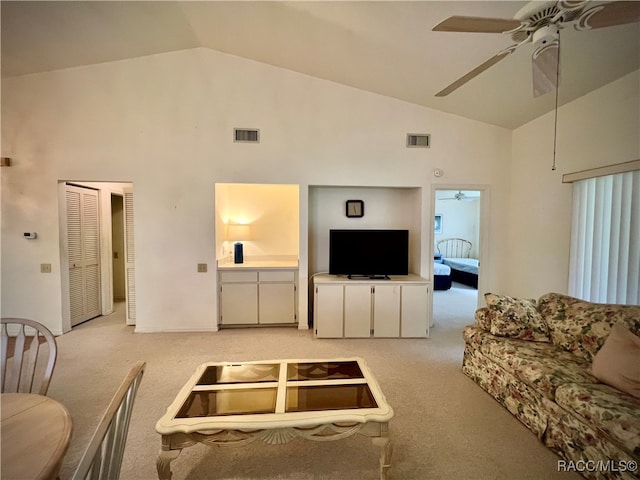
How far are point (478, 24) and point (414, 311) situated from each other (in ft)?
10.5

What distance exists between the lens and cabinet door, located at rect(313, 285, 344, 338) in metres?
3.86

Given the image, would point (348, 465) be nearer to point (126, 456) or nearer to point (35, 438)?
point (126, 456)

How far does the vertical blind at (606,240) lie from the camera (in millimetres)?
2664

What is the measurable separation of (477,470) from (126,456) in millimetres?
2257

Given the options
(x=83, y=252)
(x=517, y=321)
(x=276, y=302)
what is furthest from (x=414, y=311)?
(x=83, y=252)

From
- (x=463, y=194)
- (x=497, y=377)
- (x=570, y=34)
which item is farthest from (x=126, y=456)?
(x=463, y=194)

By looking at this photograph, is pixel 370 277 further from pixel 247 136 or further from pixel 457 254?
pixel 457 254

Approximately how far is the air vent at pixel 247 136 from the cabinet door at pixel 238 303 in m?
2.08

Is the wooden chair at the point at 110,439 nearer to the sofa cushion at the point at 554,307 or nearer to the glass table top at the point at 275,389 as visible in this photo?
the glass table top at the point at 275,389

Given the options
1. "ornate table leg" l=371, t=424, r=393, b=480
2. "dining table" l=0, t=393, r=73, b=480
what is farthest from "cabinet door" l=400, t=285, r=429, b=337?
"dining table" l=0, t=393, r=73, b=480

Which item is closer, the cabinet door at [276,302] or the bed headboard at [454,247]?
the cabinet door at [276,302]

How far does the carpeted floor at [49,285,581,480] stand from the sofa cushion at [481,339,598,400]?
393 mm

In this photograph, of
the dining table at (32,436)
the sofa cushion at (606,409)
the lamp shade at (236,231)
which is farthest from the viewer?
the lamp shade at (236,231)

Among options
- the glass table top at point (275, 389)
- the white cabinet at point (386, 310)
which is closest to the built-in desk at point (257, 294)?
the white cabinet at point (386, 310)
